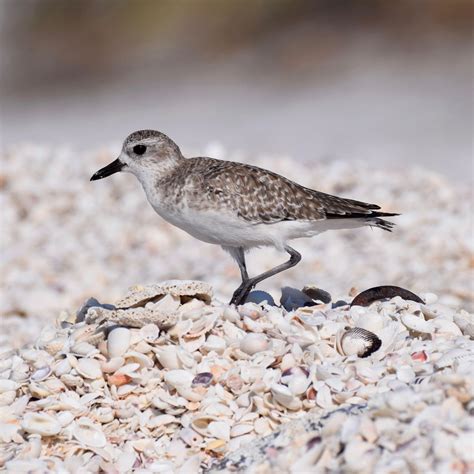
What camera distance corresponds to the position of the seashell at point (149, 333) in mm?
4328

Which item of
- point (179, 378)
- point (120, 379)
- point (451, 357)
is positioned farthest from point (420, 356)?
point (120, 379)

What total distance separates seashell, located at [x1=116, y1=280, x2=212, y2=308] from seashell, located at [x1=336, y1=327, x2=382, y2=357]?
2.24 ft

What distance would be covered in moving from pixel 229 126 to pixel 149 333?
1406 cm

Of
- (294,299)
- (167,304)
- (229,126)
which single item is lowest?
(167,304)

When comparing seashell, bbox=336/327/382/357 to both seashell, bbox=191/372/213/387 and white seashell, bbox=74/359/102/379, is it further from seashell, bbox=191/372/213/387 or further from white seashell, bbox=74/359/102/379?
white seashell, bbox=74/359/102/379

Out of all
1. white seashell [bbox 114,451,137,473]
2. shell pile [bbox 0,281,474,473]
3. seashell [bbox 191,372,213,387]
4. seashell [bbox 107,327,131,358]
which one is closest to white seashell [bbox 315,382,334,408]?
shell pile [bbox 0,281,474,473]

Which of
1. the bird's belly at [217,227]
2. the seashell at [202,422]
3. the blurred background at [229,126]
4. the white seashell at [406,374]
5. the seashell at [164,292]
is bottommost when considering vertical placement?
the seashell at [202,422]

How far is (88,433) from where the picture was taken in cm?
402

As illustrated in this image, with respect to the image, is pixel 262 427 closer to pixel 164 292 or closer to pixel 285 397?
pixel 285 397

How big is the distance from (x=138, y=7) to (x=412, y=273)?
18.3 metres

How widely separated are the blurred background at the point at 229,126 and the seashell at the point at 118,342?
2.19m

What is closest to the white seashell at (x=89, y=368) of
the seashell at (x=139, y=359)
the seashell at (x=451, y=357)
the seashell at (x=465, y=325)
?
the seashell at (x=139, y=359)

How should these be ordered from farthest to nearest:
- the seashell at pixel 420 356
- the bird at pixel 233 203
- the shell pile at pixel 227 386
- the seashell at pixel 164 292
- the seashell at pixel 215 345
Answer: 1. the bird at pixel 233 203
2. the seashell at pixel 164 292
3. the seashell at pixel 215 345
4. the seashell at pixel 420 356
5. the shell pile at pixel 227 386

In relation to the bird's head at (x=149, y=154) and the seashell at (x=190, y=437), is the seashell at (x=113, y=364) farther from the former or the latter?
the bird's head at (x=149, y=154)
